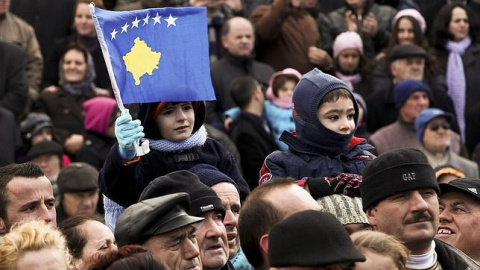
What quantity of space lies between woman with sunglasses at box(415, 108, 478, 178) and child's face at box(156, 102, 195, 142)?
5.68 m

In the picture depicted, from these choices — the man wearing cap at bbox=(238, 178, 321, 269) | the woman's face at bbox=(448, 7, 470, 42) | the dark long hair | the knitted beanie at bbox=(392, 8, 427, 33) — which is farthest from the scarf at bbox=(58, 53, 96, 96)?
the man wearing cap at bbox=(238, 178, 321, 269)

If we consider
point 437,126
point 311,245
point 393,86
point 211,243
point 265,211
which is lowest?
point 437,126

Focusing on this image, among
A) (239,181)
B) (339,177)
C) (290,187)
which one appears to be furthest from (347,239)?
(239,181)

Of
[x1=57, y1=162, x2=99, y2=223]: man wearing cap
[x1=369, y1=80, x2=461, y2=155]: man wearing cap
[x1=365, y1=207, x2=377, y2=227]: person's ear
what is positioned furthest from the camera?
[x1=369, y1=80, x2=461, y2=155]: man wearing cap

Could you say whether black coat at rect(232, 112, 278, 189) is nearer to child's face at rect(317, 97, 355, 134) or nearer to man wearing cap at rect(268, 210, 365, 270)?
child's face at rect(317, 97, 355, 134)

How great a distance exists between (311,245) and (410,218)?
1568 mm

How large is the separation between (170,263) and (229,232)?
3.97 feet

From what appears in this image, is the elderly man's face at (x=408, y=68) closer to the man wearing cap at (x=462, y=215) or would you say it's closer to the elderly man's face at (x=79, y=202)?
the elderly man's face at (x=79, y=202)

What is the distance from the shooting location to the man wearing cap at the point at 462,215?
8.88 meters

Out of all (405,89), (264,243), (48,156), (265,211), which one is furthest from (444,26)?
(264,243)

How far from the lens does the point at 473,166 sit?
14289mm

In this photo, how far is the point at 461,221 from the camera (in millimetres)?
8891

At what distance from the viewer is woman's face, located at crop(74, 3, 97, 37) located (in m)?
15.8

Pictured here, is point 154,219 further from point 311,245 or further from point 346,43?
point 346,43
